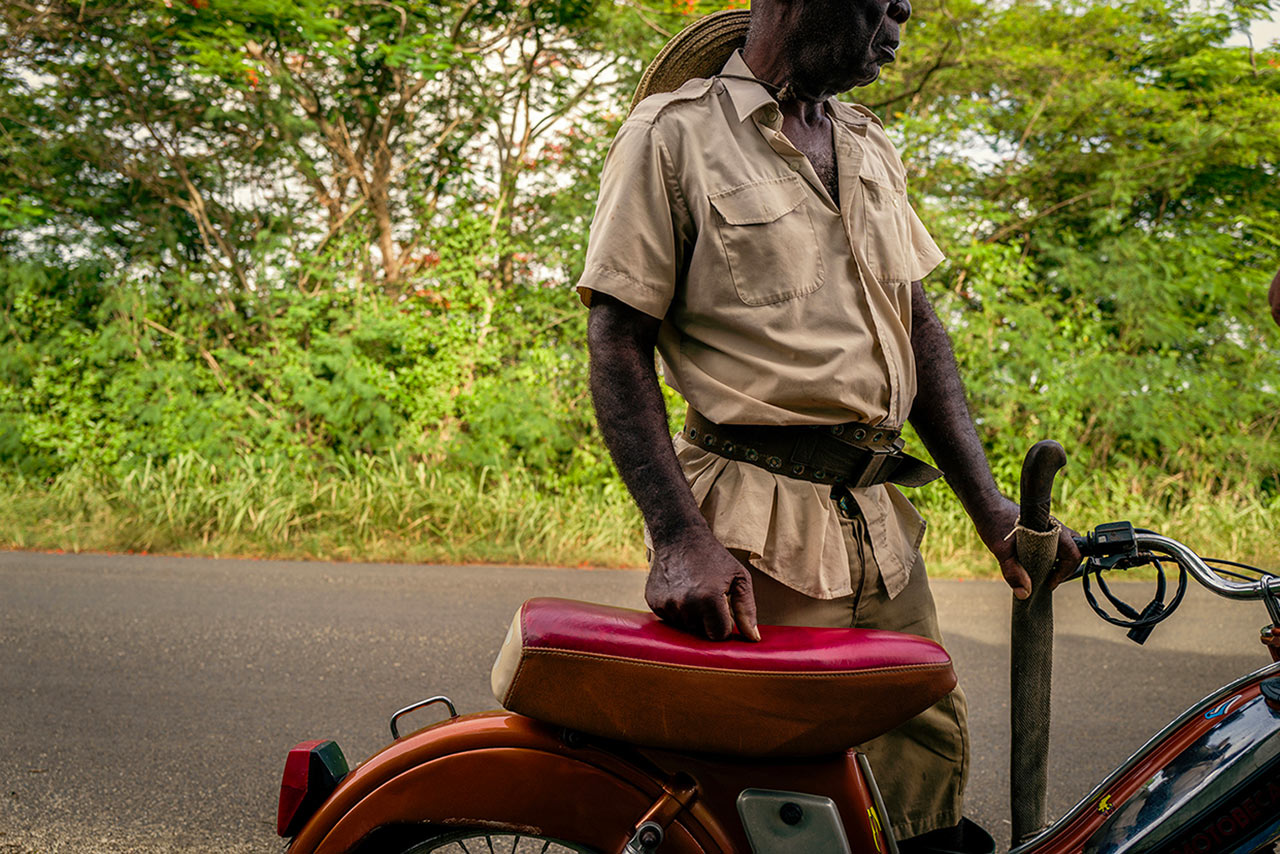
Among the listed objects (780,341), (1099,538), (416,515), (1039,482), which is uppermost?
(780,341)

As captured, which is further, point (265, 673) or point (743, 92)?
point (265, 673)

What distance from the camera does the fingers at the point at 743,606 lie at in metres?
1.57

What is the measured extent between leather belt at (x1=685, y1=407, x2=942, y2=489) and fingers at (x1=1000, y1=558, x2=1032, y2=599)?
282 millimetres

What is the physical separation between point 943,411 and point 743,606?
782 millimetres

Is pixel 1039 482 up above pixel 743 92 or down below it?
below

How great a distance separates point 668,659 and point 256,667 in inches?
148

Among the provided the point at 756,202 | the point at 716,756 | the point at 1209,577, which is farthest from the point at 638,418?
the point at 1209,577

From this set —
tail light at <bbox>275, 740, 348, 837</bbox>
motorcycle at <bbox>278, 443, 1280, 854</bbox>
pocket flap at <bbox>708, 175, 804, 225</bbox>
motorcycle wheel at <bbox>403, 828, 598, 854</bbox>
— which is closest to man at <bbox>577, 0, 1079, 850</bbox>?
pocket flap at <bbox>708, 175, 804, 225</bbox>

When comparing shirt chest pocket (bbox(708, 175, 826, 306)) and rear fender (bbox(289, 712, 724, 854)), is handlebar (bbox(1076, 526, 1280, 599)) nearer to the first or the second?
shirt chest pocket (bbox(708, 175, 826, 306))

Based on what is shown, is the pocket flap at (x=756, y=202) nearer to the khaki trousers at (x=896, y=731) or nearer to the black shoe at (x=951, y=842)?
the khaki trousers at (x=896, y=731)

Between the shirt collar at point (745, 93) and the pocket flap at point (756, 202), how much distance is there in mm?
139

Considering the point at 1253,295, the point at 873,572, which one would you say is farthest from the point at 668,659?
the point at 1253,295

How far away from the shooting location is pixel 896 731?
193 cm

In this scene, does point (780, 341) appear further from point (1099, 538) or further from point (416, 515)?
point (416, 515)
